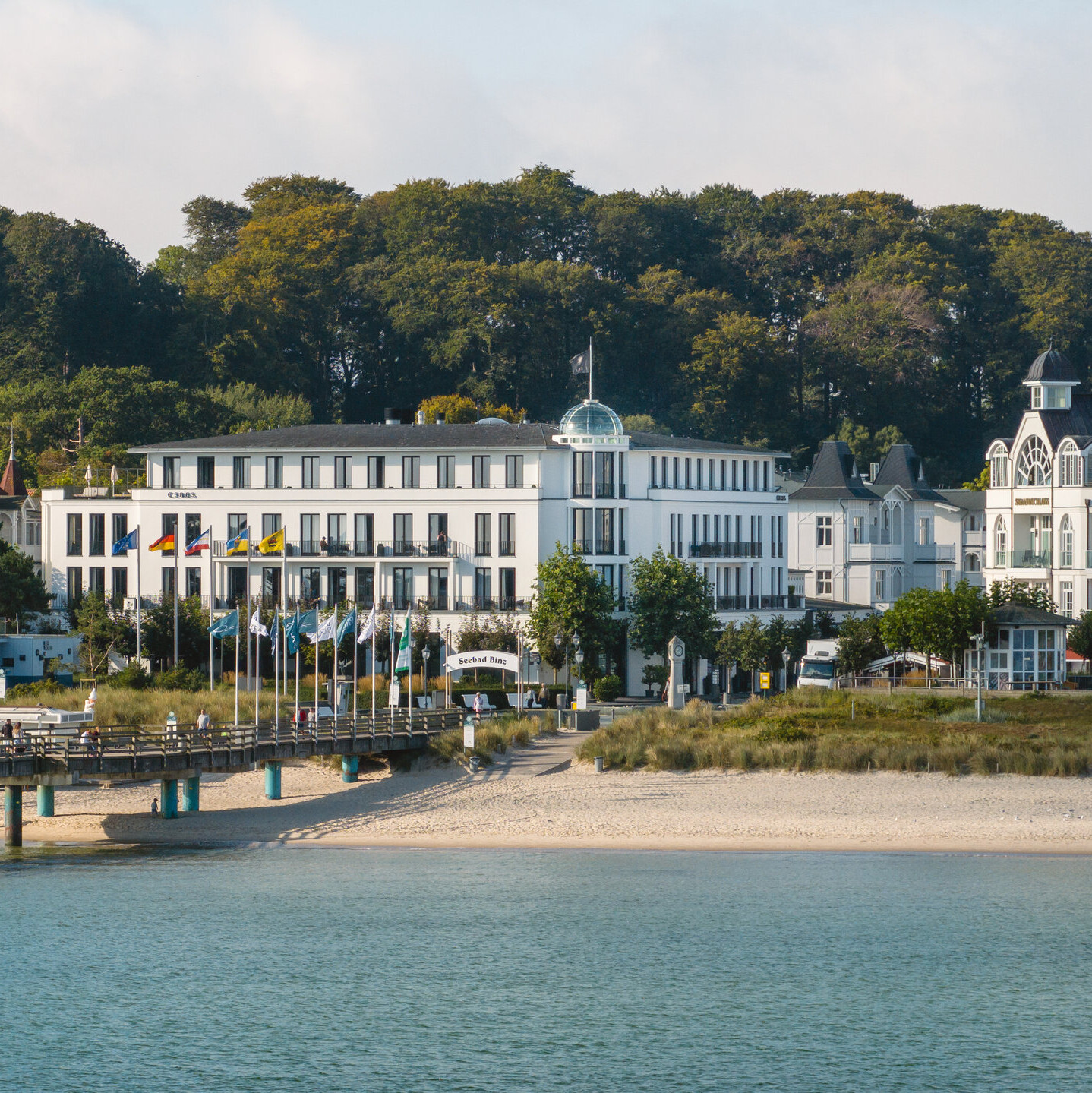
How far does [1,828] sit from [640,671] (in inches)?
1353

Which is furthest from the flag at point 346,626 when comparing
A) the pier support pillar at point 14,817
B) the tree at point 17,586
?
the tree at point 17,586

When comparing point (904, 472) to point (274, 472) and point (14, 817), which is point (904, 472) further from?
point (14, 817)

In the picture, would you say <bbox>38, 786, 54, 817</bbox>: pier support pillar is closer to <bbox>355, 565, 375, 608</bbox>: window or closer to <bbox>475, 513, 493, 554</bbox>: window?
<bbox>355, 565, 375, 608</bbox>: window

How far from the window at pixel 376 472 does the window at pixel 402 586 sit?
163 inches

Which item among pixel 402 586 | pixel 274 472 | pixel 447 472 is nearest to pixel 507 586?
pixel 402 586

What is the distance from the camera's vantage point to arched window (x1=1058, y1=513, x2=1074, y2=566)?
93.2m

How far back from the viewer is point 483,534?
92.0 meters

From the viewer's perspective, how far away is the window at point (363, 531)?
93188 millimetres

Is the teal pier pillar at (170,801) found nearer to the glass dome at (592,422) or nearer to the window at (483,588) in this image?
the window at (483,588)

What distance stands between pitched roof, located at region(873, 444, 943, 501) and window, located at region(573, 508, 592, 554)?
34.3 meters

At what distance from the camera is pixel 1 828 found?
210ft

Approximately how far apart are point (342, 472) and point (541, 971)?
4930cm

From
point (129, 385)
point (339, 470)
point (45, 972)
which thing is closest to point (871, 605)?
point (339, 470)

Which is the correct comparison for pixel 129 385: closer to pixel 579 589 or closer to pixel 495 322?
pixel 495 322
